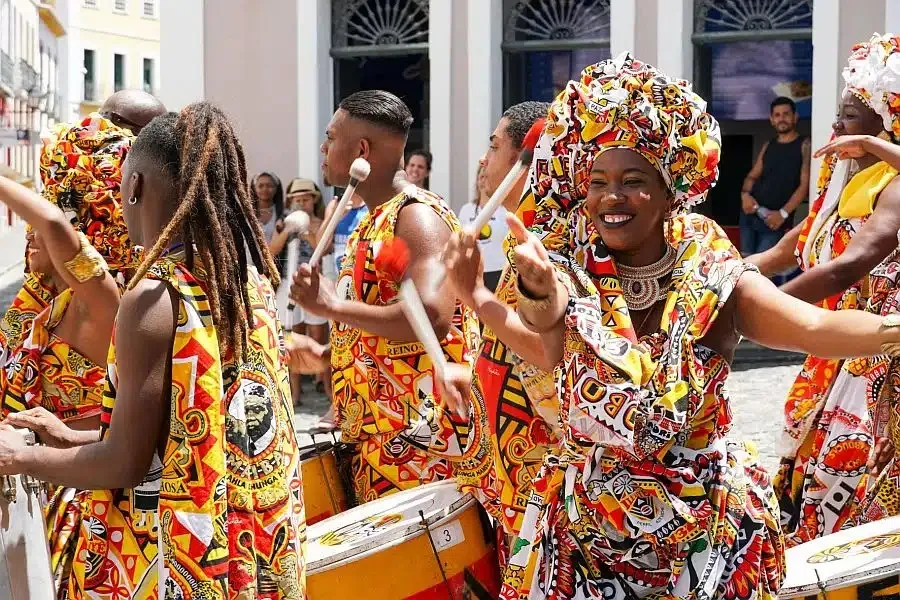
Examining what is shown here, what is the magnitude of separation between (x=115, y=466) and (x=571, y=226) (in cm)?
114

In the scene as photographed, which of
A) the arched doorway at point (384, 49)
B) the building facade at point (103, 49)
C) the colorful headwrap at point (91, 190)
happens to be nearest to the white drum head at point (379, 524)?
the colorful headwrap at point (91, 190)

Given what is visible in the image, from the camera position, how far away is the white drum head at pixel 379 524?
4.05 m

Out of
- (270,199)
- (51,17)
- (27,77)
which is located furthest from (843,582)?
(51,17)

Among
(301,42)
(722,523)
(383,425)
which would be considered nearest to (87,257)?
(383,425)

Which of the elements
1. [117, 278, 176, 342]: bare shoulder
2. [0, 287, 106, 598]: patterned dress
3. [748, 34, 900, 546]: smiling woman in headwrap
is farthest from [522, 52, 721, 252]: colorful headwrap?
[0, 287, 106, 598]: patterned dress

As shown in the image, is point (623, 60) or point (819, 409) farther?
point (819, 409)

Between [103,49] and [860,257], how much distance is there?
2563 inches

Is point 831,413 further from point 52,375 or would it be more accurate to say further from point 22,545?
point 22,545

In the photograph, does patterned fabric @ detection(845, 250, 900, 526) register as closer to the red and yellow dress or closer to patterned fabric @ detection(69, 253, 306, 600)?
the red and yellow dress

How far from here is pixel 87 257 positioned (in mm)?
4371

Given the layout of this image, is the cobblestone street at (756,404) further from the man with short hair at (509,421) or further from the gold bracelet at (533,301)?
the gold bracelet at (533,301)

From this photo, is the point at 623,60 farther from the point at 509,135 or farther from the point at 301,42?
the point at 301,42

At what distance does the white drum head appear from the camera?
160 inches

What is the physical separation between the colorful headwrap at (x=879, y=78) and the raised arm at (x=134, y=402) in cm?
298
